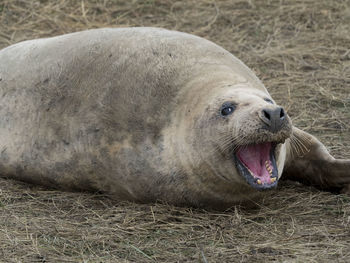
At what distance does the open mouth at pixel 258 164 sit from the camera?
3.99m

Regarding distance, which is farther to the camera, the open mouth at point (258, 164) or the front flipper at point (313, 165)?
the front flipper at point (313, 165)

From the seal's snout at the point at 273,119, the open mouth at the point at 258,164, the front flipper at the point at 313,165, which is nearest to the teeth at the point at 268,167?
the open mouth at the point at 258,164

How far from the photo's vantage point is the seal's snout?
12.7ft

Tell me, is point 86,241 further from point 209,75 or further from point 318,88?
point 318,88

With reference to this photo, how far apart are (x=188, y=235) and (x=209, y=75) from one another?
40.7 inches

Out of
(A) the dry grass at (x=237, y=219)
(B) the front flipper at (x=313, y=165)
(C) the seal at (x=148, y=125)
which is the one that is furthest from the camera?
(B) the front flipper at (x=313, y=165)

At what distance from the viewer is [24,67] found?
5.10 meters

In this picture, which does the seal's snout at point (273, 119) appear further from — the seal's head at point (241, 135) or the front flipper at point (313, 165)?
the front flipper at point (313, 165)

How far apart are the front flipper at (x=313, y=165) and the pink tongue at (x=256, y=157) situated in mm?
616

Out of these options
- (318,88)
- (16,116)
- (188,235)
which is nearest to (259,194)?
(188,235)

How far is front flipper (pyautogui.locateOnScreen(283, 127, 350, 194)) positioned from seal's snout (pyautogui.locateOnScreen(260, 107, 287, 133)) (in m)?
0.84

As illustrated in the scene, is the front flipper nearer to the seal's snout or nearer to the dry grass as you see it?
the dry grass

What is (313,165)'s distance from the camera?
4859 mm

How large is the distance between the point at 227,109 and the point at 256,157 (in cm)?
31
